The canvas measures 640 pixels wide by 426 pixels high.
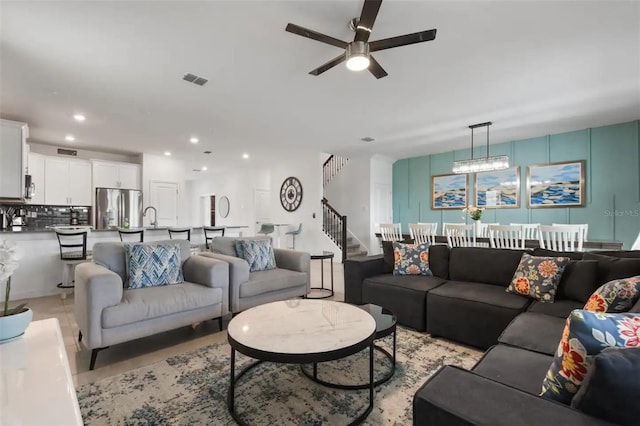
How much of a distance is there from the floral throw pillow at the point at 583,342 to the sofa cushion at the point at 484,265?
2.05 metres

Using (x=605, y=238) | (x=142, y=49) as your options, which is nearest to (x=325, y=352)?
(x=142, y=49)

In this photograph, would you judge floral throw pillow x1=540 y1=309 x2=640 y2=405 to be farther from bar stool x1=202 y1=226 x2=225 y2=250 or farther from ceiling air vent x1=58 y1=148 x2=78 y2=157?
ceiling air vent x1=58 y1=148 x2=78 y2=157

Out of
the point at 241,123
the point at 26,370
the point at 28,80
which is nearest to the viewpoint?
the point at 26,370

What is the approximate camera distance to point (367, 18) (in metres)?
2.10

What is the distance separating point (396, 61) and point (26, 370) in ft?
10.8

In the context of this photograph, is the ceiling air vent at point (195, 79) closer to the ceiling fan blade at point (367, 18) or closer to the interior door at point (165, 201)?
the ceiling fan blade at point (367, 18)

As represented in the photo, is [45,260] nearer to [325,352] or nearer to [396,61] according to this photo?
[325,352]

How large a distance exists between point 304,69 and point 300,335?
8.53 feet

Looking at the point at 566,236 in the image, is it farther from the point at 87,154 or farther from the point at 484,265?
the point at 87,154

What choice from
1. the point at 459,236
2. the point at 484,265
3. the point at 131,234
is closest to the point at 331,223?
the point at 459,236

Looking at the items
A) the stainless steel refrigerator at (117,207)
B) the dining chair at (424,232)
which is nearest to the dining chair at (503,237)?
the dining chair at (424,232)

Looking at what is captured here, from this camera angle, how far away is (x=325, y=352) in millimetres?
1548

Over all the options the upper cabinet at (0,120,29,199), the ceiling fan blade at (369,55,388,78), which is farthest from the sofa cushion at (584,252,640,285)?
the upper cabinet at (0,120,29,199)

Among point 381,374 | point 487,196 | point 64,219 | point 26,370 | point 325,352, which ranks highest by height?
point 487,196
